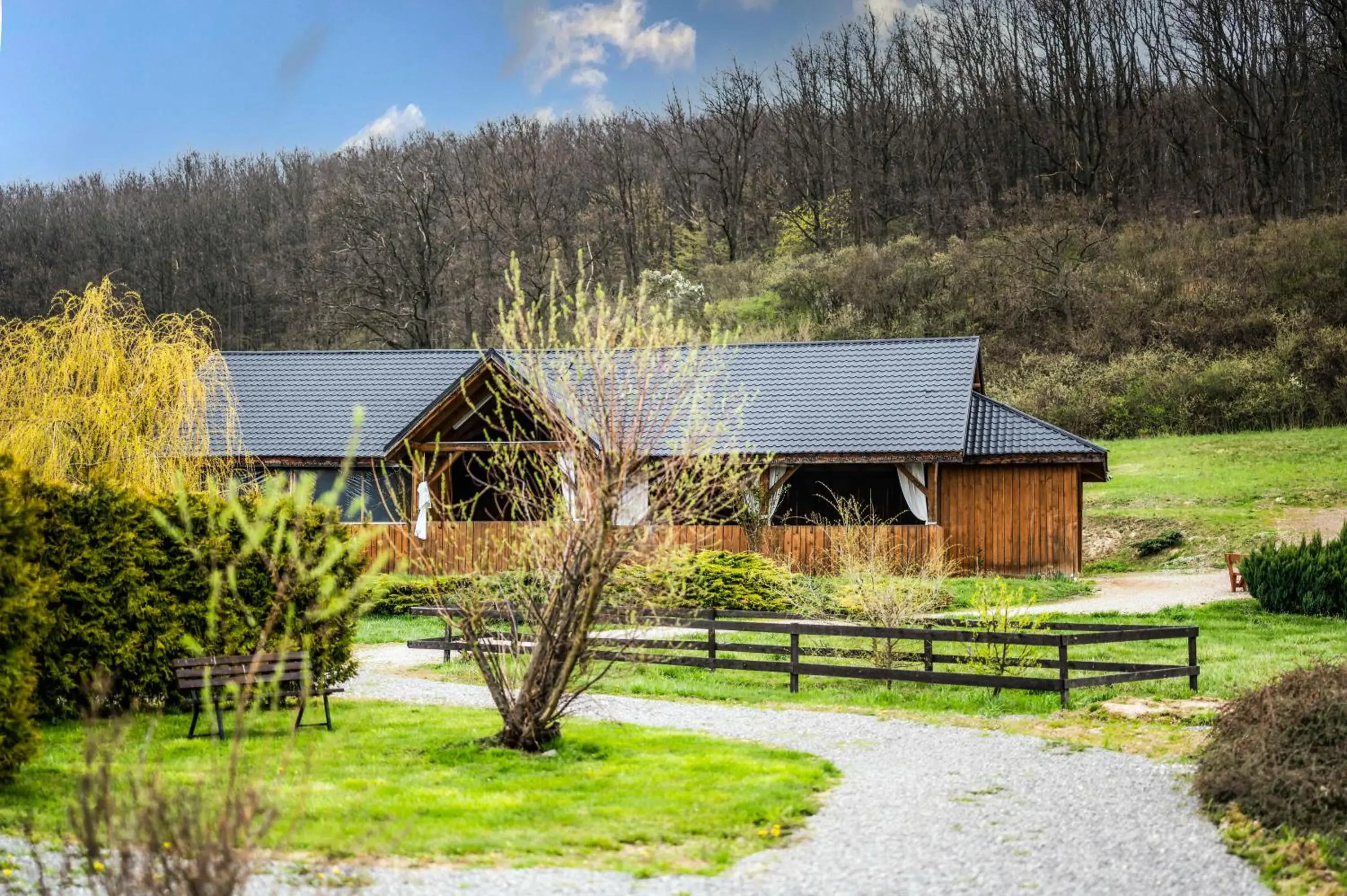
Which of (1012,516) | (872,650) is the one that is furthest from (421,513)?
(872,650)

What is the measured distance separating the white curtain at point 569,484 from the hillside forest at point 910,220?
33313mm

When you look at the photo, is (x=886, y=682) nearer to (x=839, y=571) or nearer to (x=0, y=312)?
(x=839, y=571)

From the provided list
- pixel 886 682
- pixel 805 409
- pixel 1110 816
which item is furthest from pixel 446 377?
pixel 1110 816

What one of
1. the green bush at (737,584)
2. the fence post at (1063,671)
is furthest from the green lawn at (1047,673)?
the green bush at (737,584)

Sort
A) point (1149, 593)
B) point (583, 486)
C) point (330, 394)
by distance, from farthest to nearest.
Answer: point (330, 394), point (1149, 593), point (583, 486)

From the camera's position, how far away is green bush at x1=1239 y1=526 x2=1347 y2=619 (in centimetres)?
1970

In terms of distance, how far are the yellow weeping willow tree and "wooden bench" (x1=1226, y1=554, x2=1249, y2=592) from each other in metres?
17.0

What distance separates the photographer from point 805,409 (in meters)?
27.8

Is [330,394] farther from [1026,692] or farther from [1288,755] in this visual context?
[1288,755]

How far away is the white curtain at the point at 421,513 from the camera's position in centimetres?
2664

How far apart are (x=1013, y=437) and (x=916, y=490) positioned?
232 centimetres

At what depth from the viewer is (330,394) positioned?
30984mm

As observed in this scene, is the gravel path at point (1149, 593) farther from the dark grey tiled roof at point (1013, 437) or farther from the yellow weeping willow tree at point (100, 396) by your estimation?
the yellow weeping willow tree at point (100, 396)

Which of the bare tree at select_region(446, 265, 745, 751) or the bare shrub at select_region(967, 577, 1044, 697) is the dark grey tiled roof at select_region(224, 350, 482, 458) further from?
the bare tree at select_region(446, 265, 745, 751)
